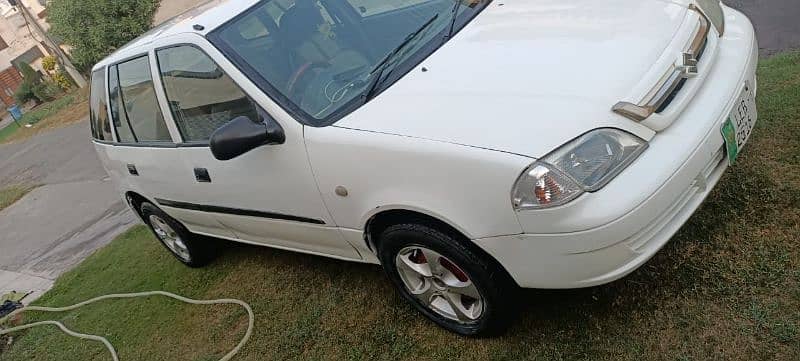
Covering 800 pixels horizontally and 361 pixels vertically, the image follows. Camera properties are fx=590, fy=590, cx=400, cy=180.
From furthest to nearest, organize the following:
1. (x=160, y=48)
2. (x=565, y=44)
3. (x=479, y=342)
Result: 1. (x=160, y=48)
2. (x=479, y=342)
3. (x=565, y=44)

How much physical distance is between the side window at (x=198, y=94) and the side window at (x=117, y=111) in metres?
0.68

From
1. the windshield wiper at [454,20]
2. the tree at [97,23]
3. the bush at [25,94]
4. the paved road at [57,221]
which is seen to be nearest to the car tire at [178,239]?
the paved road at [57,221]

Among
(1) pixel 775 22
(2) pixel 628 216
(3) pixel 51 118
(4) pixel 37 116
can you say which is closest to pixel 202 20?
(2) pixel 628 216

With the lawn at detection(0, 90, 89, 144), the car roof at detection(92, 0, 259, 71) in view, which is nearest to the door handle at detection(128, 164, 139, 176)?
the car roof at detection(92, 0, 259, 71)

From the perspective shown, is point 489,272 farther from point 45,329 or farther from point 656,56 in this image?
point 45,329

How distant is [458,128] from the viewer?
2160mm

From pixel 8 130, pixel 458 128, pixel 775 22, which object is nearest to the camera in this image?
pixel 458 128

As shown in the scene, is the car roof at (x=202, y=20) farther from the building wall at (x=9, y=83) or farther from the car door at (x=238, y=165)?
the building wall at (x=9, y=83)

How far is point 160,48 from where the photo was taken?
3.19 meters

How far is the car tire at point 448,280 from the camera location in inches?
90.4

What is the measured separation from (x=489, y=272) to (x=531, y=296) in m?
0.62

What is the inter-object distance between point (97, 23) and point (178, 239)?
16.8m

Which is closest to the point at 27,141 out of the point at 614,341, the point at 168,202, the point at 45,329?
the point at 45,329

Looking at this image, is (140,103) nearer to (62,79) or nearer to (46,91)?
(62,79)
